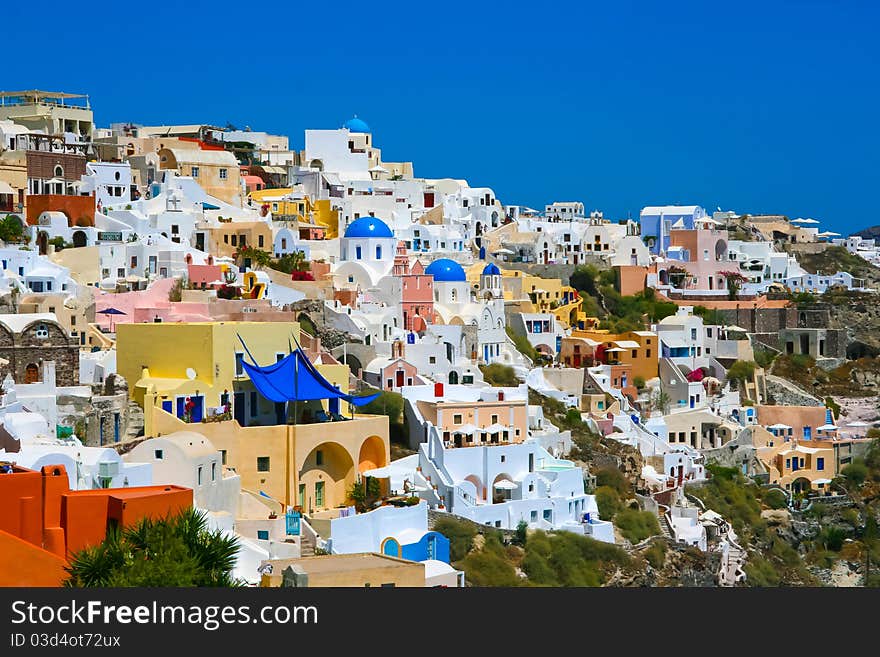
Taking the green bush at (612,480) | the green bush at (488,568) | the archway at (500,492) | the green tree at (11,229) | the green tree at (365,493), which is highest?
the green tree at (11,229)

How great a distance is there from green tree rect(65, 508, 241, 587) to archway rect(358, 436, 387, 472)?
11155 millimetres

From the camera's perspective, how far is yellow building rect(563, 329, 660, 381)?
48469 mm

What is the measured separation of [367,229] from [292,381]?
48.3 ft

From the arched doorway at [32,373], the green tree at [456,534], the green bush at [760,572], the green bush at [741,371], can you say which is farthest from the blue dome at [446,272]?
A: the arched doorway at [32,373]

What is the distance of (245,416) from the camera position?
33.9 metres

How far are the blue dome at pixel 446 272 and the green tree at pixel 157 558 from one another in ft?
76.7

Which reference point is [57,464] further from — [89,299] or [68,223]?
[68,223]

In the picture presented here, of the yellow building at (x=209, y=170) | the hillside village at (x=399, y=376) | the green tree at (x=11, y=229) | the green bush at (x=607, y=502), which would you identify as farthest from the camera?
the yellow building at (x=209, y=170)

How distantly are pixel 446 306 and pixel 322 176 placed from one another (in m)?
14.4

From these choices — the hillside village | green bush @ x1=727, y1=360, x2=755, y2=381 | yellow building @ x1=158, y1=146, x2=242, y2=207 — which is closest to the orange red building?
the hillside village

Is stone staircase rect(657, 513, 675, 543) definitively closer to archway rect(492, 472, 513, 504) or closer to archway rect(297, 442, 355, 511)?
archway rect(492, 472, 513, 504)

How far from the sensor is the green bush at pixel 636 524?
37188 mm

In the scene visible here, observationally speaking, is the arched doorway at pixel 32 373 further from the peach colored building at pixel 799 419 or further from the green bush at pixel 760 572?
the peach colored building at pixel 799 419

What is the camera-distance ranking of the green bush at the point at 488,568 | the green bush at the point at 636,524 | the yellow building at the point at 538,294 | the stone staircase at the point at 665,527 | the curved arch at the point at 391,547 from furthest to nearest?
the yellow building at the point at 538,294 < the stone staircase at the point at 665,527 < the green bush at the point at 636,524 < the green bush at the point at 488,568 < the curved arch at the point at 391,547
